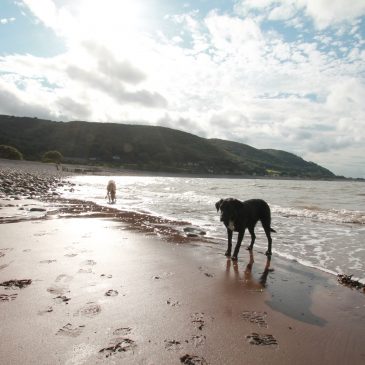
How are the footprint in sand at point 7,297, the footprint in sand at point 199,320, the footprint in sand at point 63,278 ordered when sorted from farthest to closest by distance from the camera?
the footprint in sand at point 63,278, the footprint in sand at point 7,297, the footprint in sand at point 199,320

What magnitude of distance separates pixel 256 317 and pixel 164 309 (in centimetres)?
125

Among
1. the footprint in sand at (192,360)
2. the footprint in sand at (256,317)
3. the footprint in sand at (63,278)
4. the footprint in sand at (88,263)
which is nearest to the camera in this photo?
the footprint in sand at (192,360)

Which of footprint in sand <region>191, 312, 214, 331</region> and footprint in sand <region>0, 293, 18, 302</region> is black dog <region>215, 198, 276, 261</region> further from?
footprint in sand <region>0, 293, 18, 302</region>

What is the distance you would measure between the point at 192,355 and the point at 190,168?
13246 centimetres

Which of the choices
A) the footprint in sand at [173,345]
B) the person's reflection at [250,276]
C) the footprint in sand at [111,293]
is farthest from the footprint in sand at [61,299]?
the person's reflection at [250,276]

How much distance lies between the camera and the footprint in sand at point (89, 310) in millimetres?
4038

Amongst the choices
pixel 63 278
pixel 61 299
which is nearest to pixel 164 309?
pixel 61 299

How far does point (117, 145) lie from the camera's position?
145 metres

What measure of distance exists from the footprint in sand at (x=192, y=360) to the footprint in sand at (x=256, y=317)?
3.96ft

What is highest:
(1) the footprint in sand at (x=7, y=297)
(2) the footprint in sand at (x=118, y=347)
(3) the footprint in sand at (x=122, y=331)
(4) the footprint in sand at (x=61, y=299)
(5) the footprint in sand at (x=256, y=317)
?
(2) the footprint in sand at (x=118, y=347)

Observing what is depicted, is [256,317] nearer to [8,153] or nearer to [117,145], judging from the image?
[8,153]

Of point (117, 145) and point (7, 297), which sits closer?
point (7, 297)

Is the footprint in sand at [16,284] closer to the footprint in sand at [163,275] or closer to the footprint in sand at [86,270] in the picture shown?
the footprint in sand at [86,270]

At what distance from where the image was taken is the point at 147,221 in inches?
503
